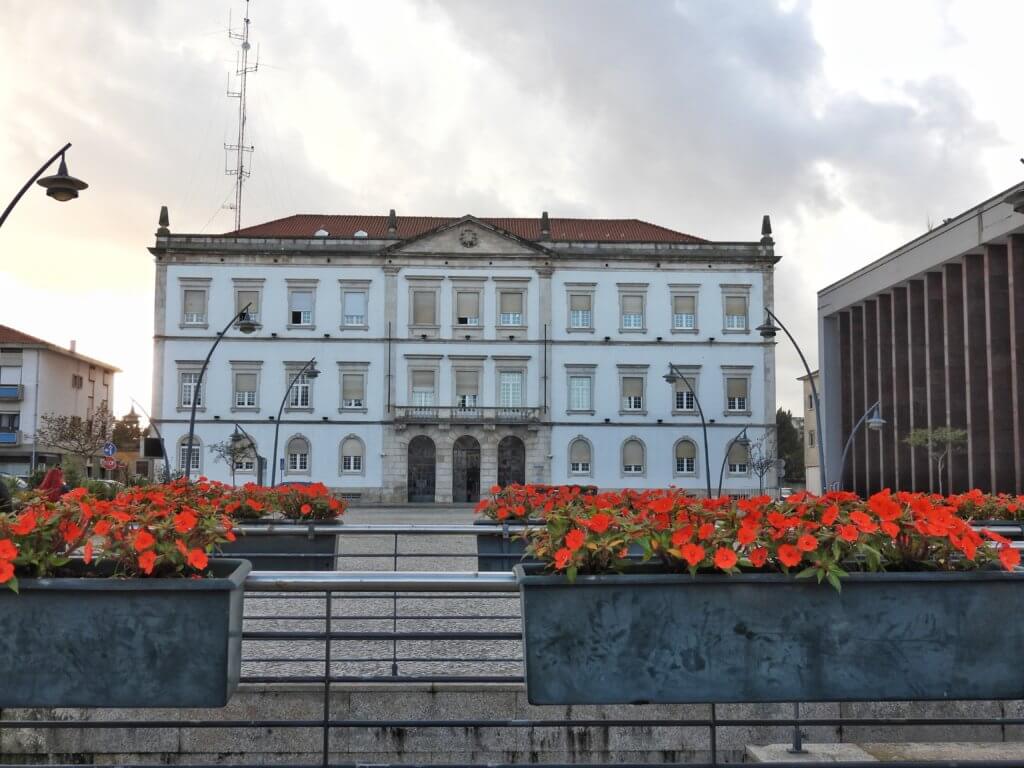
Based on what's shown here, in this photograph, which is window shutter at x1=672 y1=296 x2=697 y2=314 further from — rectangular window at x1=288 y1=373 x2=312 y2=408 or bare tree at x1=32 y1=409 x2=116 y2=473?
bare tree at x1=32 y1=409 x2=116 y2=473

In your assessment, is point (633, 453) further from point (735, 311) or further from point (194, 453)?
point (194, 453)

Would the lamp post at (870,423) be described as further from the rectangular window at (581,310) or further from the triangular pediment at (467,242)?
the triangular pediment at (467,242)

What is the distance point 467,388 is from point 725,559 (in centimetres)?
4979

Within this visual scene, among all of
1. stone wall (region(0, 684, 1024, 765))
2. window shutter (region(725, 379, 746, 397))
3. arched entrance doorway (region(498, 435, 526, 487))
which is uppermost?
window shutter (region(725, 379, 746, 397))

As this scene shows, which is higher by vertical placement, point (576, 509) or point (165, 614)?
point (576, 509)

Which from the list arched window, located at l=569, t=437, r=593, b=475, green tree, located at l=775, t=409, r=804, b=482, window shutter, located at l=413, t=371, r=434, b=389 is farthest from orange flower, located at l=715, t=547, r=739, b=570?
green tree, located at l=775, t=409, r=804, b=482

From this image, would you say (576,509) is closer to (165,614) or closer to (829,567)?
(829,567)

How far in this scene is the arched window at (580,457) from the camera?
5200 centimetres

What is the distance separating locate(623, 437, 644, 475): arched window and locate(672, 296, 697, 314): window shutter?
7.14 m

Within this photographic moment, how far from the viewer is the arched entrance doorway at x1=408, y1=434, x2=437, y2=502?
5188cm

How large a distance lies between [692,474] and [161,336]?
2754cm

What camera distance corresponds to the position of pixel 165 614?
2961mm

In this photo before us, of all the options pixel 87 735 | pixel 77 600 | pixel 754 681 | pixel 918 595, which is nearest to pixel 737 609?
pixel 754 681

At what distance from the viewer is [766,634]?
3.00m
